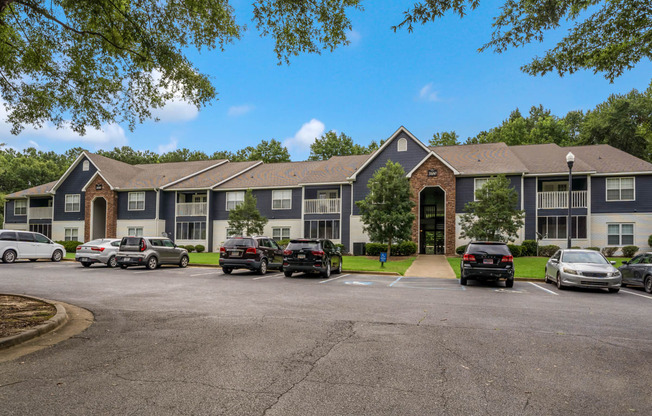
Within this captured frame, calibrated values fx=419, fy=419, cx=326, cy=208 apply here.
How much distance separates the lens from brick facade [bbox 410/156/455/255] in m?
30.9

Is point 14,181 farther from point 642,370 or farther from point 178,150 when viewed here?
point 642,370

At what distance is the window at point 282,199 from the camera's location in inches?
1412

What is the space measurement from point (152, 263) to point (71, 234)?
82.0 ft

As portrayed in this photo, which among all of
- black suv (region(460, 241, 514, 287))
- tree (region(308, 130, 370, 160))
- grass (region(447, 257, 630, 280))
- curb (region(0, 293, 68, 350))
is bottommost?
grass (region(447, 257, 630, 280))

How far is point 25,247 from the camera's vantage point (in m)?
23.9

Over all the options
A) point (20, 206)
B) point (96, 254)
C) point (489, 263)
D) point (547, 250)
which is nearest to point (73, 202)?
point (20, 206)

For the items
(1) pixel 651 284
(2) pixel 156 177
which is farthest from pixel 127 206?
(1) pixel 651 284

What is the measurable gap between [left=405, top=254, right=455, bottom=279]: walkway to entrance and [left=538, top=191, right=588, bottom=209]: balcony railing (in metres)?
10.3

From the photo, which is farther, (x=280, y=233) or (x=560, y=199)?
(x=280, y=233)

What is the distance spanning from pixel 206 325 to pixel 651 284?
48.2 feet

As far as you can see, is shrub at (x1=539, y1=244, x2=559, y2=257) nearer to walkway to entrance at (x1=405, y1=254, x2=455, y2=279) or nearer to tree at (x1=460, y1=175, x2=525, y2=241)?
tree at (x1=460, y1=175, x2=525, y2=241)

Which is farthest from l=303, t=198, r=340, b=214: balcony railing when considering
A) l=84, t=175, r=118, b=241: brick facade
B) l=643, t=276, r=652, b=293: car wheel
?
l=643, t=276, r=652, b=293: car wheel

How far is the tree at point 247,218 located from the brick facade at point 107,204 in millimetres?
13735

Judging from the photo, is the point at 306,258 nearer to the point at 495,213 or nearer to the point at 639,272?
the point at 639,272
